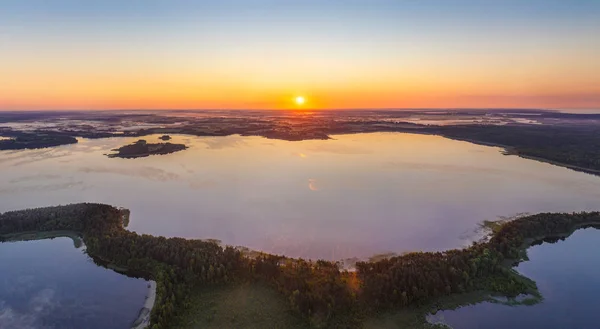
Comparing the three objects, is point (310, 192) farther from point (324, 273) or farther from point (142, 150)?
point (142, 150)

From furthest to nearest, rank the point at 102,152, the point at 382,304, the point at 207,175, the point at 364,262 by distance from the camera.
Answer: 1. the point at 102,152
2. the point at 207,175
3. the point at 364,262
4. the point at 382,304

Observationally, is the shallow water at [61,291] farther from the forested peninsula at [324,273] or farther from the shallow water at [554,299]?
the shallow water at [554,299]

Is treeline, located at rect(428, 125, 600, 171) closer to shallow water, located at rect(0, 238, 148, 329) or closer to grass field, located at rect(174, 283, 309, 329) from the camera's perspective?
grass field, located at rect(174, 283, 309, 329)

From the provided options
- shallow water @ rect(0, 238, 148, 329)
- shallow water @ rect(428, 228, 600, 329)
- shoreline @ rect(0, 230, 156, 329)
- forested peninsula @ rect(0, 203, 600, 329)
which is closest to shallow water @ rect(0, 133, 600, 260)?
forested peninsula @ rect(0, 203, 600, 329)

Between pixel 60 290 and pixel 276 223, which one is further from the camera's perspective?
pixel 276 223

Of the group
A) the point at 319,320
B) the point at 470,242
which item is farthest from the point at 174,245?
the point at 470,242

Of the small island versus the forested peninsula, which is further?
the small island

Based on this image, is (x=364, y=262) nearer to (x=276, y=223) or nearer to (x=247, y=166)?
(x=276, y=223)
